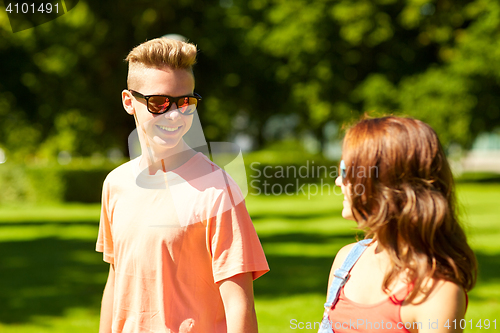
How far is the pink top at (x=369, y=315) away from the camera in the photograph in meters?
1.86

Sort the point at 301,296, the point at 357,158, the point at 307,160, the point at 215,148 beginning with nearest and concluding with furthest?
the point at 357,158 → the point at 215,148 → the point at 301,296 → the point at 307,160

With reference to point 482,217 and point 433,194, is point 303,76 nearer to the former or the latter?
point 482,217

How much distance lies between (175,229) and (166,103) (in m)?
0.50

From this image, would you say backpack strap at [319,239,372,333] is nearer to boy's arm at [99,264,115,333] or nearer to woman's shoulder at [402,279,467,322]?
woman's shoulder at [402,279,467,322]

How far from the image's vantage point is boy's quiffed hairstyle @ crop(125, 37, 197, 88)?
2096 mm

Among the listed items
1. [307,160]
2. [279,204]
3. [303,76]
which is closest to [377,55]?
[303,76]

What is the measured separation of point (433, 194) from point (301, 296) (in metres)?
5.58

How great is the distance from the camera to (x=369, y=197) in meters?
1.96

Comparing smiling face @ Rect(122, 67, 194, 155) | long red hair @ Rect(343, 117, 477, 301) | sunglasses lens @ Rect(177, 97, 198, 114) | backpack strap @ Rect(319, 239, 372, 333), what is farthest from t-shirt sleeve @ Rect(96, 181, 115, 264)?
long red hair @ Rect(343, 117, 477, 301)

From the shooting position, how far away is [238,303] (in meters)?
1.96

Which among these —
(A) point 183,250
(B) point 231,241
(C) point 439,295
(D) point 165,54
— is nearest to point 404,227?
(C) point 439,295

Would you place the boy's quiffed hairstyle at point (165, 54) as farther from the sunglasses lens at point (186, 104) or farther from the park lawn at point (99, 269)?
the park lawn at point (99, 269)

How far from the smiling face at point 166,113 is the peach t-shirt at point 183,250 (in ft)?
0.42

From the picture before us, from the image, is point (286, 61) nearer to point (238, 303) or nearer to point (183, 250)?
point (183, 250)
